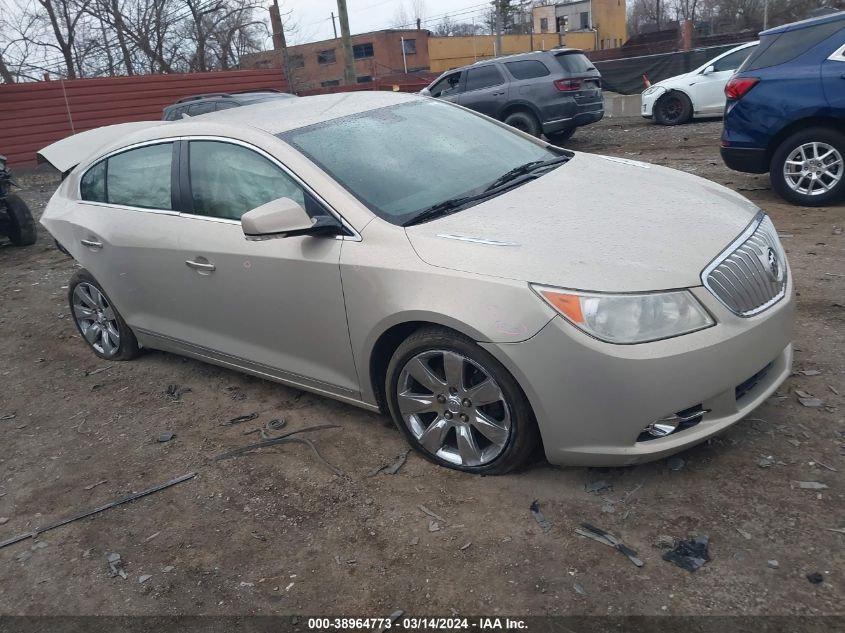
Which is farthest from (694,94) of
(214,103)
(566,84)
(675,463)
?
(675,463)

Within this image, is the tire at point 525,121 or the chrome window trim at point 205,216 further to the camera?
the tire at point 525,121

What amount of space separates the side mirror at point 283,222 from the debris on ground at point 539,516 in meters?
1.48

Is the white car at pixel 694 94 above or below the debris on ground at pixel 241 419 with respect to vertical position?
above

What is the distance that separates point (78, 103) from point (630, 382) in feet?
68.7

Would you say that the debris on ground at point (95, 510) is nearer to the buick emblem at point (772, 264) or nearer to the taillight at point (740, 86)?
the buick emblem at point (772, 264)

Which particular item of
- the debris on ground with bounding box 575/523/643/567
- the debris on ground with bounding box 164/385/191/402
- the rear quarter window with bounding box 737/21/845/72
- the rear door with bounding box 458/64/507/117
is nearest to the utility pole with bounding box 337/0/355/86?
the rear door with bounding box 458/64/507/117

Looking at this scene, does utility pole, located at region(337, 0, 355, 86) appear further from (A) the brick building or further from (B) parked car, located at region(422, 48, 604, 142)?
(A) the brick building

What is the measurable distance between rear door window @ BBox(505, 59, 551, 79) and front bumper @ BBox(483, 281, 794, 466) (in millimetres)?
10698

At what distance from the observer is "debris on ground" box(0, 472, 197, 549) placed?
3.14m

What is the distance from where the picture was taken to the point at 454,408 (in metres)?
3.00

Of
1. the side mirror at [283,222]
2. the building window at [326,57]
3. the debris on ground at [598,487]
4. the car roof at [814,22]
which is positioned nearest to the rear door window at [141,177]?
the side mirror at [283,222]

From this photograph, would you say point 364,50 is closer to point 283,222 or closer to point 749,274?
point 283,222

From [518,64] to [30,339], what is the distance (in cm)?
992

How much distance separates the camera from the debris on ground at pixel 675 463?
117 inches
